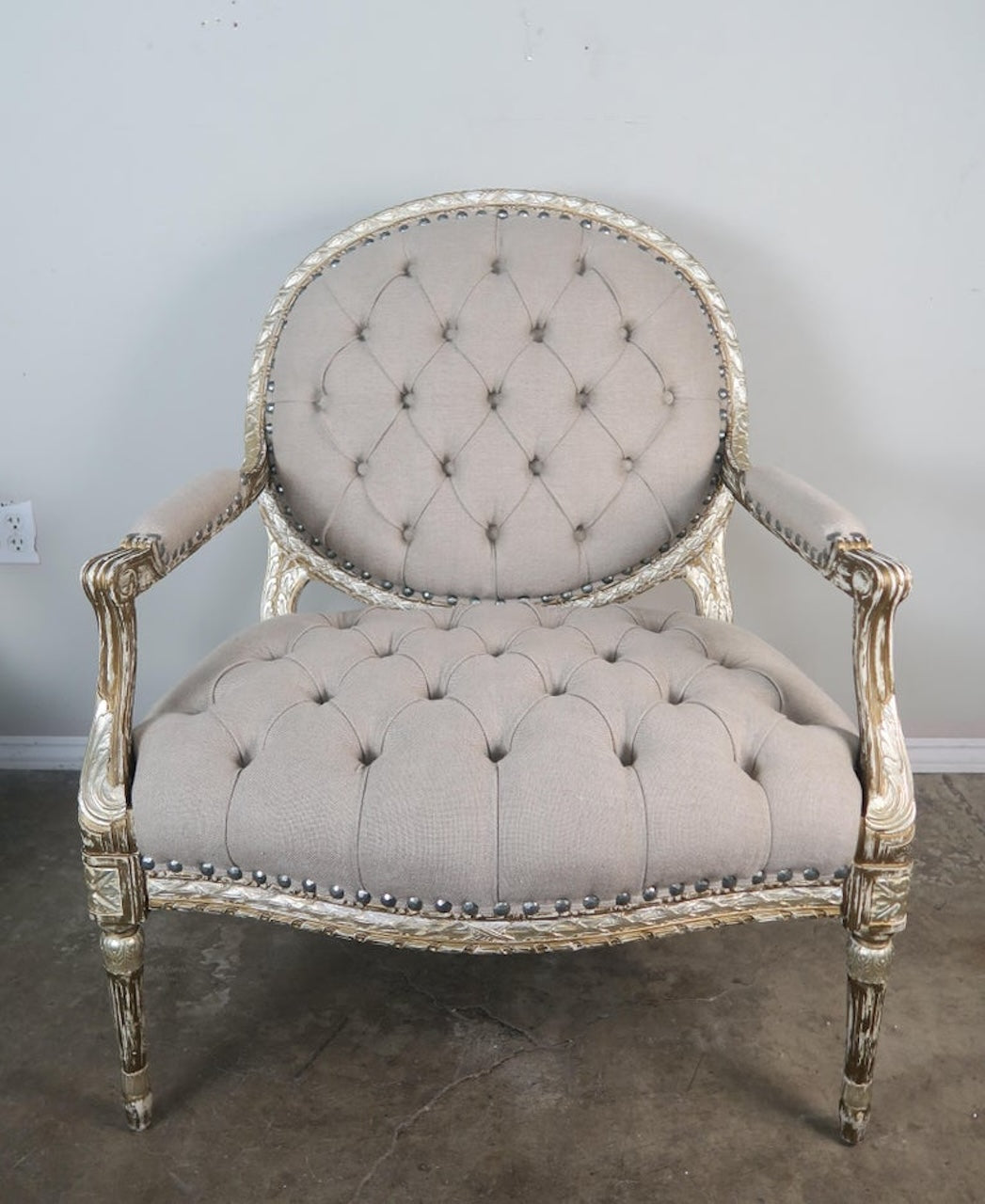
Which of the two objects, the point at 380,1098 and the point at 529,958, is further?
the point at 529,958

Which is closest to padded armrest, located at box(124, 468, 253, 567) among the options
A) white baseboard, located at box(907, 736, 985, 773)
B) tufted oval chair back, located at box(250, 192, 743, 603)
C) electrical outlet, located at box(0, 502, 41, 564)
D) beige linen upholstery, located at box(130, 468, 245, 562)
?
beige linen upholstery, located at box(130, 468, 245, 562)

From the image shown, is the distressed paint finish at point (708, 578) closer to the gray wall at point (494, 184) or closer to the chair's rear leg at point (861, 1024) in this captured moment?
the gray wall at point (494, 184)

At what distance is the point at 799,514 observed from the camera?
3.80 feet

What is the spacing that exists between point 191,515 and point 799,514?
615 millimetres

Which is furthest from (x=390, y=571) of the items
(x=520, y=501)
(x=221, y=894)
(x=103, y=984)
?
(x=103, y=984)

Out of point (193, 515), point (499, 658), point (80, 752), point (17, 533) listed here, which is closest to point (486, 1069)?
point (499, 658)

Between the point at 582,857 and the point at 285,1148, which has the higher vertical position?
the point at 582,857

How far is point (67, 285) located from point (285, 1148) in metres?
1.14

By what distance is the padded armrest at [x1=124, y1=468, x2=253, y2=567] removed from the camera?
3.66 feet

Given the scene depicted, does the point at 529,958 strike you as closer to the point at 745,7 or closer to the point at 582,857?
the point at 582,857

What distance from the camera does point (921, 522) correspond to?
1706mm

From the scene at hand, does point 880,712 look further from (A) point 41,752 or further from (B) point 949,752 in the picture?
(A) point 41,752

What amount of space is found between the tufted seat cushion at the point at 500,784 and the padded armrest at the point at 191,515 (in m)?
0.15

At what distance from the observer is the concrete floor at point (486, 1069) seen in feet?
3.61
